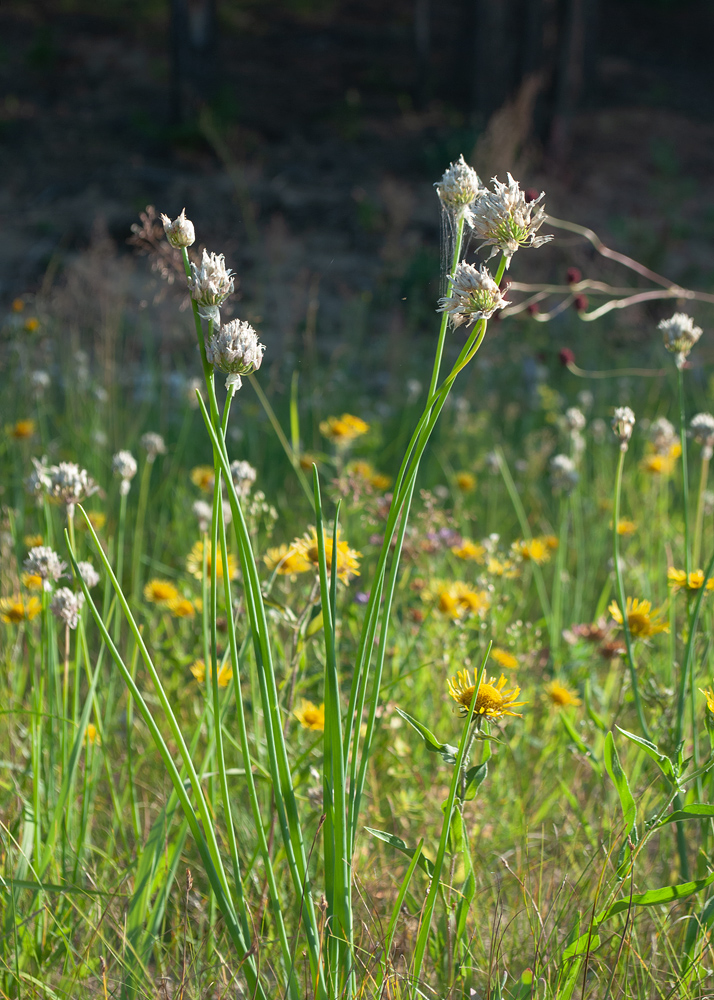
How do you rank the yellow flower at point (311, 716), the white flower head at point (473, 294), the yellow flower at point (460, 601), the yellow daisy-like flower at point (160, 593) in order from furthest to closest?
the yellow daisy-like flower at point (160, 593) → the yellow flower at point (460, 601) → the yellow flower at point (311, 716) → the white flower head at point (473, 294)

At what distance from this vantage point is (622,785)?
2.51ft

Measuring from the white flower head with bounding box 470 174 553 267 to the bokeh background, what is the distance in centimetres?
270

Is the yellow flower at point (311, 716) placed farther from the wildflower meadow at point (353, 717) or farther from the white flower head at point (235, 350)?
the white flower head at point (235, 350)

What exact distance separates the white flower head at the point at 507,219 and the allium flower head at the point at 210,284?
21cm

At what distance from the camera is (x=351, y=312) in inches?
165

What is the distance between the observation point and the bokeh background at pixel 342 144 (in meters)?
5.01

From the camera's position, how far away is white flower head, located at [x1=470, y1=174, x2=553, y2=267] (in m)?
0.63

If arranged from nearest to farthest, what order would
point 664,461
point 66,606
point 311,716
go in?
point 66,606
point 311,716
point 664,461

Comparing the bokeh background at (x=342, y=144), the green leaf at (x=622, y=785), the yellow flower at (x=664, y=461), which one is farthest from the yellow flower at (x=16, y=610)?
the bokeh background at (x=342, y=144)

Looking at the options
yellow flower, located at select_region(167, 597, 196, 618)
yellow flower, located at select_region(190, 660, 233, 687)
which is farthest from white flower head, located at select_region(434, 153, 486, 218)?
yellow flower, located at select_region(167, 597, 196, 618)

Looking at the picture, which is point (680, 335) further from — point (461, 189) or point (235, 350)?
point (235, 350)

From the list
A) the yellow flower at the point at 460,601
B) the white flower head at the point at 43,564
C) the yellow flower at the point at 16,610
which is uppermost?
the white flower head at the point at 43,564

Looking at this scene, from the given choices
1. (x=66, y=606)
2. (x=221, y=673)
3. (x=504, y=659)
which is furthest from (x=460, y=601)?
(x=66, y=606)

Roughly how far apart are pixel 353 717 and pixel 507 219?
0.47 meters
